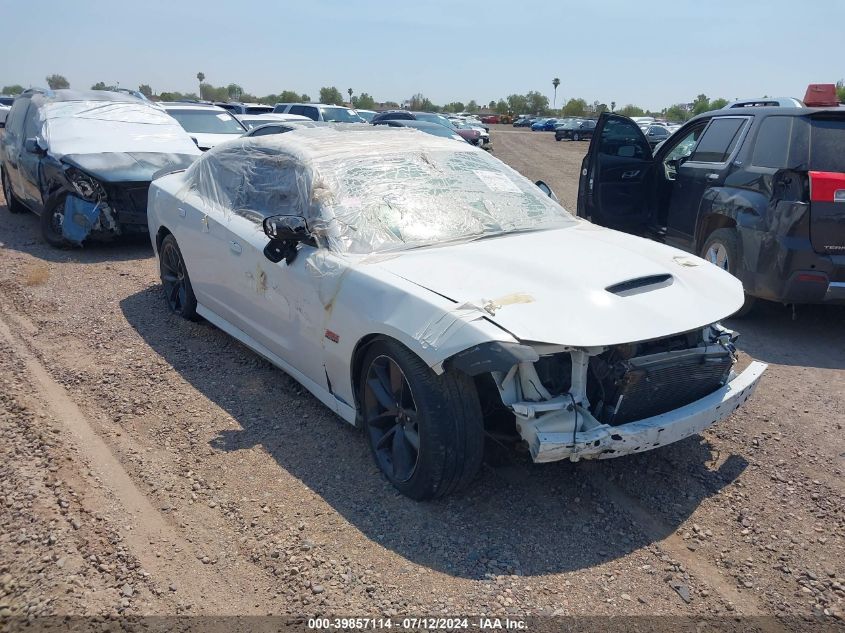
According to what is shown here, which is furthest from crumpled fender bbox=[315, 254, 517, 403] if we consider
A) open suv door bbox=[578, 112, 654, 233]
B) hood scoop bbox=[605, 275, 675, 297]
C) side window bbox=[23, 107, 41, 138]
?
side window bbox=[23, 107, 41, 138]

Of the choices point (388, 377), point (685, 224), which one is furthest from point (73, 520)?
point (685, 224)

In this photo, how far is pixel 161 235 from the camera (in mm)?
6055

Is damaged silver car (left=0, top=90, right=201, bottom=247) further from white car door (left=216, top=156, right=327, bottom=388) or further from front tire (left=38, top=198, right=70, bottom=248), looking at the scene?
white car door (left=216, top=156, right=327, bottom=388)

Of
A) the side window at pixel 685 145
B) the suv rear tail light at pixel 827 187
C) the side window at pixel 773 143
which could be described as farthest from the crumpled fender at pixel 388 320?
the side window at pixel 685 145

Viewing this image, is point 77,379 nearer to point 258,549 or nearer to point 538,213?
point 258,549

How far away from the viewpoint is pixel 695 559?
3.06 m

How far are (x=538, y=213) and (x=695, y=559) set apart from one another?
2.39 m

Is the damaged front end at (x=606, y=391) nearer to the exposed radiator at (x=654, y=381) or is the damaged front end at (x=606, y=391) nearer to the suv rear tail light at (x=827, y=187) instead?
the exposed radiator at (x=654, y=381)

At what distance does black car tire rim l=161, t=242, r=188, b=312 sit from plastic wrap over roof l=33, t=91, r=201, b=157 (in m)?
3.56

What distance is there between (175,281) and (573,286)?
3858 millimetres

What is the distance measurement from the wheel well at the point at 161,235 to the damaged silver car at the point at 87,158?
142cm

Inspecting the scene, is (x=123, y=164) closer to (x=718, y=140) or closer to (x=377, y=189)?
(x=377, y=189)

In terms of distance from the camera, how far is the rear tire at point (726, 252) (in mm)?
6043

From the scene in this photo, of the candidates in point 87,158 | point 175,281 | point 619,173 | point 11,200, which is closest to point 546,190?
point 619,173
